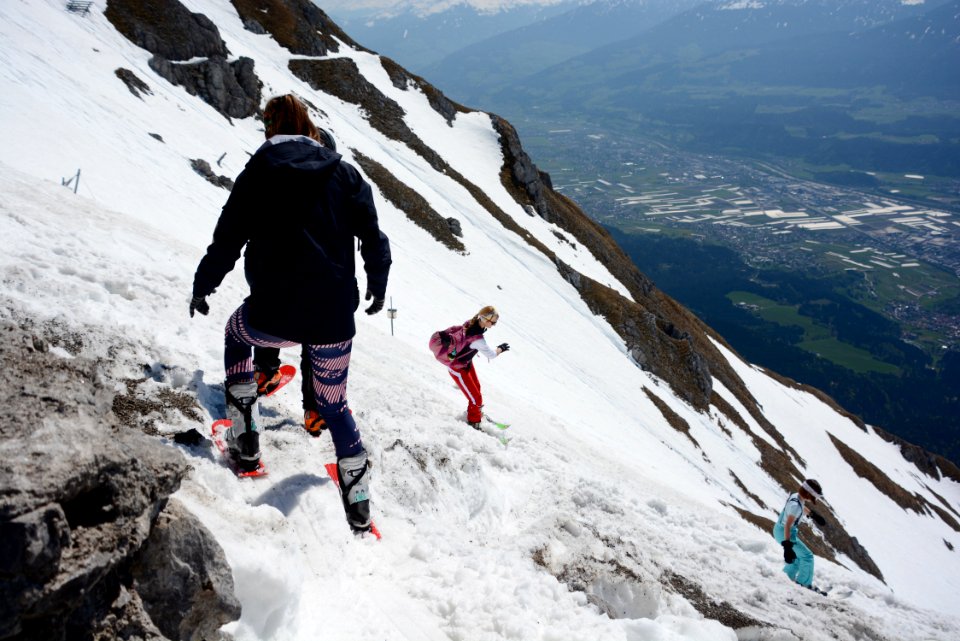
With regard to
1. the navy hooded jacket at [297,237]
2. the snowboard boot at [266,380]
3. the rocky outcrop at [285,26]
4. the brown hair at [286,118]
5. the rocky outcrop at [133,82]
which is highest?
the rocky outcrop at [285,26]

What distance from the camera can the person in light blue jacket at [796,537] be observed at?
32.7 feet

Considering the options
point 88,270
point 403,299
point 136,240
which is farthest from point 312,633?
point 403,299

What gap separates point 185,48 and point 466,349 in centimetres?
3809

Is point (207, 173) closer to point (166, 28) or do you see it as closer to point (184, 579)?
point (166, 28)

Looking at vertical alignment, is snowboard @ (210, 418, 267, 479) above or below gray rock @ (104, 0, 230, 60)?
below

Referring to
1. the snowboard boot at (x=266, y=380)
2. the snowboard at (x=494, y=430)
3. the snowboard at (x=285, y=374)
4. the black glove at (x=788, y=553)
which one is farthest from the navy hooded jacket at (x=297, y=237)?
the black glove at (x=788, y=553)

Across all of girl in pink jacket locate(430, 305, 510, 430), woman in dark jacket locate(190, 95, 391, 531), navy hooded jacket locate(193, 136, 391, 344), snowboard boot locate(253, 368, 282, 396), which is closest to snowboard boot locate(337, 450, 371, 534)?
woman in dark jacket locate(190, 95, 391, 531)

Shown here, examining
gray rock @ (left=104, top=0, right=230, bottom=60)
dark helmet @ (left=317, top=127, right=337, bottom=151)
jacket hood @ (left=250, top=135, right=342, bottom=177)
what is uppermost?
gray rock @ (left=104, top=0, right=230, bottom=60)

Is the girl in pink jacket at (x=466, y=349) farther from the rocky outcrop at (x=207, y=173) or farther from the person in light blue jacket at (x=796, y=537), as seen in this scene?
the rocky outcrop at (x=207, y=173)

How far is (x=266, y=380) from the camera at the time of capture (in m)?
6.93

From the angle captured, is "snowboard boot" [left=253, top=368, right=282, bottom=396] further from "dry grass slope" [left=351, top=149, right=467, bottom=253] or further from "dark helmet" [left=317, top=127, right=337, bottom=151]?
"dry grass slope" [left=351, top=149, right=467, bottom=253]

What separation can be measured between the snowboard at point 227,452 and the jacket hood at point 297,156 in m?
2.86

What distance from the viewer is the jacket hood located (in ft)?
15.0

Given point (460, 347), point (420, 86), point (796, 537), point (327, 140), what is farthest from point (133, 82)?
point (420, 86)
